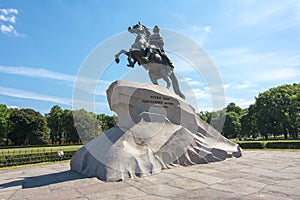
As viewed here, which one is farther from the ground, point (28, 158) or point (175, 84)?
point (175, 84)

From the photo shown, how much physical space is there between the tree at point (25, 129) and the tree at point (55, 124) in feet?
25.7

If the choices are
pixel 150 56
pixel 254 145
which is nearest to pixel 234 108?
pixel 254 145

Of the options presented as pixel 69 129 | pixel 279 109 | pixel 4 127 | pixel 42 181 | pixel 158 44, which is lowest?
pixel 42 181

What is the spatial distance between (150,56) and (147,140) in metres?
5.71

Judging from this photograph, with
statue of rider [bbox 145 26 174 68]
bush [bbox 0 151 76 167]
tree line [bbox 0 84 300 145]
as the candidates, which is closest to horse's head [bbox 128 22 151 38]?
statue of rider [bbox 145 26 174 68]

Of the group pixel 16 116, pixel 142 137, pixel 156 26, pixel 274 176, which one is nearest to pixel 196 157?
pixel 142 137

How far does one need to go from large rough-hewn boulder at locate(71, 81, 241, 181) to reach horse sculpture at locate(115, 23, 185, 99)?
2.22m

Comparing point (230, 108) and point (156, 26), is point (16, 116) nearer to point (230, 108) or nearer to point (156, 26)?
point (156, 26)

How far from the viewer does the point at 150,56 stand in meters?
13.2

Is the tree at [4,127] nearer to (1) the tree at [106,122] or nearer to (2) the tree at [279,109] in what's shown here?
(1) the tree at [106,122]

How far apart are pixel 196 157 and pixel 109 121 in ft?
137

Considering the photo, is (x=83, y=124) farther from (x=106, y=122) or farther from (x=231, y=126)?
(x=231, y=126)

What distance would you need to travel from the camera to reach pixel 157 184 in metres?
6.61

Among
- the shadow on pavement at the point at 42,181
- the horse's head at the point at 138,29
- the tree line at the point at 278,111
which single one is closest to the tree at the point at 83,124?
the shadow on pavement at the point at 42,181
